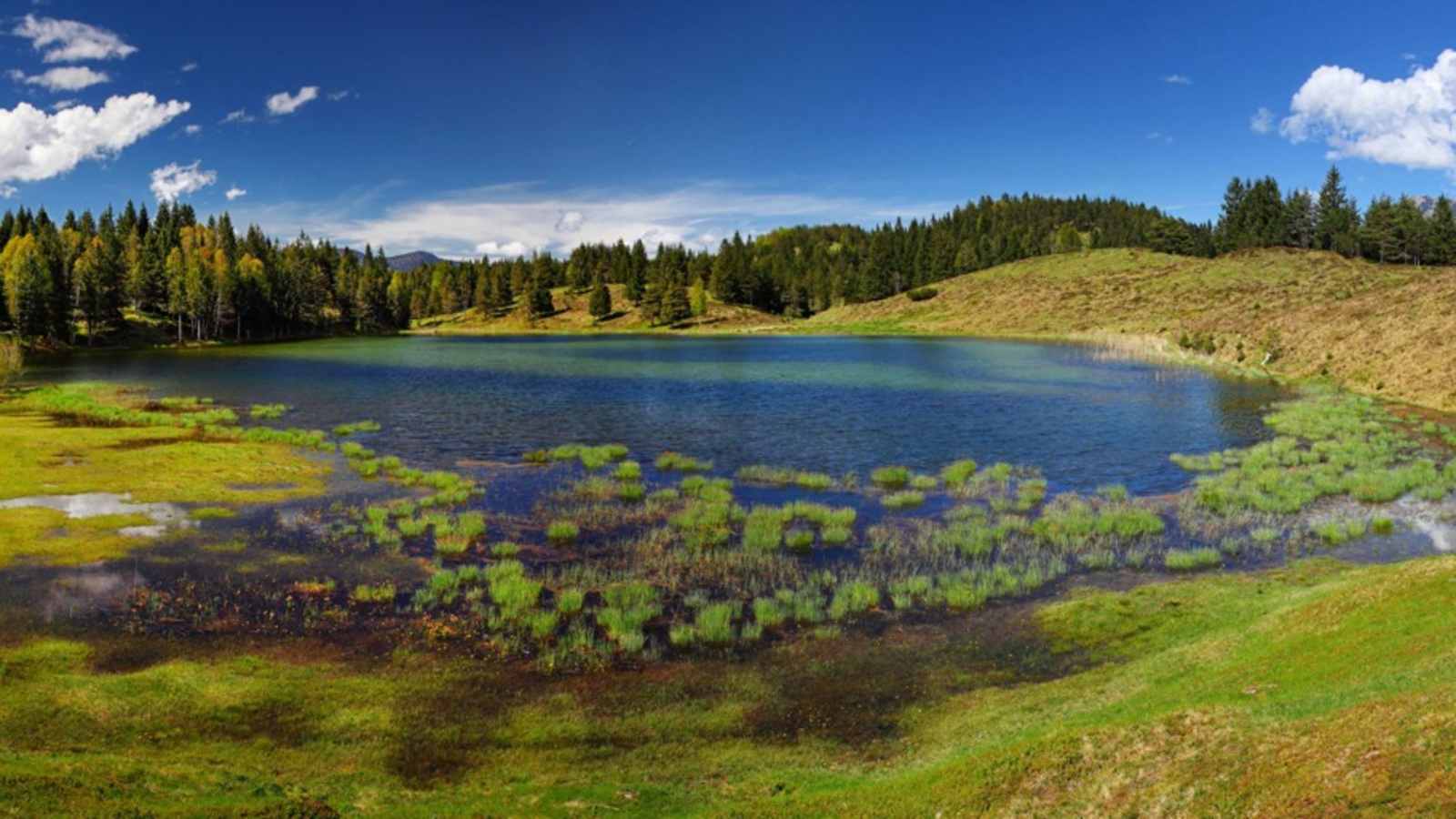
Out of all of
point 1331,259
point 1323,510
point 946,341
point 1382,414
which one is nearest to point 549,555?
point 1323,510

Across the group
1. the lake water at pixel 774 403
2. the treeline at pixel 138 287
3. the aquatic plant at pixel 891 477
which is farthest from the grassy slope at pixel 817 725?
the treeline at pixel 138 287

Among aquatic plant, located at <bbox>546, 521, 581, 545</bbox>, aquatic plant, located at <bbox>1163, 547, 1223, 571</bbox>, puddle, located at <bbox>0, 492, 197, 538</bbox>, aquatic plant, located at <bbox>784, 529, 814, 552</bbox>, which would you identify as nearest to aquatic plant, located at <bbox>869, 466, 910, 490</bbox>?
aquatic plant, located at <bbox>784, 529, 814, 552</bbox>

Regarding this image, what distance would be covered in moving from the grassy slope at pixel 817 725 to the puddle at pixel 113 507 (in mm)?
11853

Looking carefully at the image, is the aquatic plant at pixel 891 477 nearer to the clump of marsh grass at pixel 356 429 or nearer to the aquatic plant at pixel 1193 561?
the aquatic plant at pixel 1193 561

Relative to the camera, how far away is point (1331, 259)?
570ft

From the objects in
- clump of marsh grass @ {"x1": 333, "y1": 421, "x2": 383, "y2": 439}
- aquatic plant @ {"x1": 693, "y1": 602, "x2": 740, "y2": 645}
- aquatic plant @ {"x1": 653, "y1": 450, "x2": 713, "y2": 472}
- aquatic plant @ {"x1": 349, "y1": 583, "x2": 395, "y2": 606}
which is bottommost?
aquatic plant @ {"x1": 693, "y1": 602, "x2": 740, "y2": 645}

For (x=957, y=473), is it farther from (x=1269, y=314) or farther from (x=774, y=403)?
(x=1269, y=314)

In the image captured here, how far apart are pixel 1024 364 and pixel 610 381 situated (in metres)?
52.6

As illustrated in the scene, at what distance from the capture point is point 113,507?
32.6m

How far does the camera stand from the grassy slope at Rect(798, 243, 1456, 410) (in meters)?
71.9

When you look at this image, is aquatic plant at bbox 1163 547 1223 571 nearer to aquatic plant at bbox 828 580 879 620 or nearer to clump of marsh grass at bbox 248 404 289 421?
aquatic plant at bbox 828 580 879 620

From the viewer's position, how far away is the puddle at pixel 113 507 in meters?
30.3

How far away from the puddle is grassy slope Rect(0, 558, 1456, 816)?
11.9 metres

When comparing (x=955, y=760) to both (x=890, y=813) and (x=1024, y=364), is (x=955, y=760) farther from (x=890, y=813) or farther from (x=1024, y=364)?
(x=1024, y=364)
